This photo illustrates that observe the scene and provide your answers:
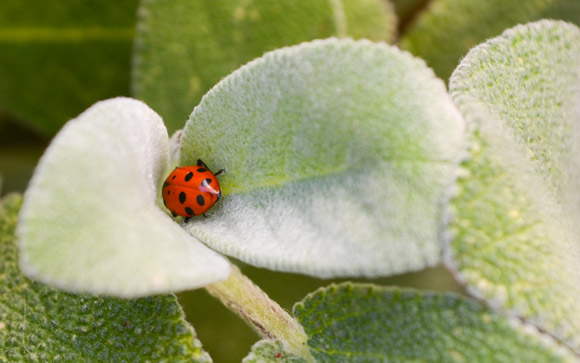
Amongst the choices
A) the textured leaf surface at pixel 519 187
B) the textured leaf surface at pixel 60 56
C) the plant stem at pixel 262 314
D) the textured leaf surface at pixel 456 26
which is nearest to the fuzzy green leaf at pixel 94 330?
the plant stem at pixel 262 314

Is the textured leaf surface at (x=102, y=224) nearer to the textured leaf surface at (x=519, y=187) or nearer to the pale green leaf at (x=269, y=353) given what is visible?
the pale green leaf at (x=269, y=353)

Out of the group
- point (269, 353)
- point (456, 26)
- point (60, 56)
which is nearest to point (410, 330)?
point (269, 353)

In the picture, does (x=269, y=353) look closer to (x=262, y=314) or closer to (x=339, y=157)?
(x=262, y=314)

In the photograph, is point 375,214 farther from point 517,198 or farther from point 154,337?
point 154,337

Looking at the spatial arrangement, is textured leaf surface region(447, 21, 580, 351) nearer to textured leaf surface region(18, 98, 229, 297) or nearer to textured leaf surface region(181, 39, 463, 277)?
textured leaf surface region(181, 39, 463, 277)

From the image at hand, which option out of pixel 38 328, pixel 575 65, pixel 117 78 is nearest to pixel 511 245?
pixel 575 65

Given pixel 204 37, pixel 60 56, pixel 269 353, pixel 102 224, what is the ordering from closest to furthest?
pixel 102 224 → pixel 269 353 → pixel 204 37 → pixel 60 56
